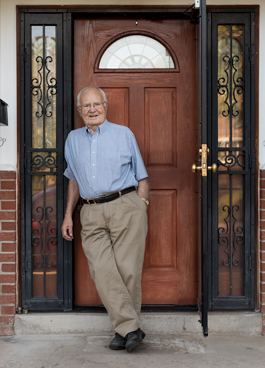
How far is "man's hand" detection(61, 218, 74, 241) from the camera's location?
3.33 m

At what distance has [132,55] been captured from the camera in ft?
11.7

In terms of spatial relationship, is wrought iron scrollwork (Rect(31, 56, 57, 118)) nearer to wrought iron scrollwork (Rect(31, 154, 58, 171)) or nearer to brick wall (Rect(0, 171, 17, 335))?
wrought iron scrollwork (Rect(31, 154, 58, 171))

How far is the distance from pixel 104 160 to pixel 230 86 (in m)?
1.25

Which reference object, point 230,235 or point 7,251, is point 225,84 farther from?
point 7,251

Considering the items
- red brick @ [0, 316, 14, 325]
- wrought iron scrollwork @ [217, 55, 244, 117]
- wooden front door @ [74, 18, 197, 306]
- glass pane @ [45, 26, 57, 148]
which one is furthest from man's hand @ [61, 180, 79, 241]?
wrought iron scrollwork @ [217, 55, 244, 117]

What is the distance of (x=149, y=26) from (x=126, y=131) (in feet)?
3.32

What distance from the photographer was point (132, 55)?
11.7ft

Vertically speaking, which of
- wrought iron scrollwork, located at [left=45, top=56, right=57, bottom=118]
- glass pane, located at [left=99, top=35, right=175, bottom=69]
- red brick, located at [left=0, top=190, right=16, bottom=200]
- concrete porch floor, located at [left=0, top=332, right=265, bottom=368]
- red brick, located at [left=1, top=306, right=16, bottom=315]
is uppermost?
glass pane, located at [left=99, top=35, right=175, bottom=69]

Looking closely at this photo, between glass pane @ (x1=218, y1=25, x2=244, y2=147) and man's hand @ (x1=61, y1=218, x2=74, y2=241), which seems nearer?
man's hand @ (x1=61, y1=218, x2=74, y2=241)

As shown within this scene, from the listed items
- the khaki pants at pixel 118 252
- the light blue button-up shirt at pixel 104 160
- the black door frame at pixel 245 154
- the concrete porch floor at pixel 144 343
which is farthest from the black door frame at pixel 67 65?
the khaki pants at pixel 118 252

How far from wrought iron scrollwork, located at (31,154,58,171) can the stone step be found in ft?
4.02

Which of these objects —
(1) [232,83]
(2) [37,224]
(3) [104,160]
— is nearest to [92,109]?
(3) [104,160]

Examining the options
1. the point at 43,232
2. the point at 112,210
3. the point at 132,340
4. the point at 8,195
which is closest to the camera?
the point at 132,340

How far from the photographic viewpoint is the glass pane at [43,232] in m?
3.50
